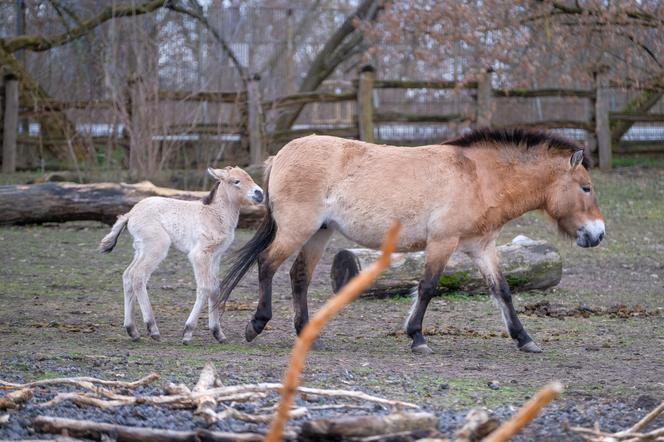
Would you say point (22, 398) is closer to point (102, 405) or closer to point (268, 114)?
point (102, 405)

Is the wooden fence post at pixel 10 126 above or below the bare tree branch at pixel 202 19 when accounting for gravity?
below

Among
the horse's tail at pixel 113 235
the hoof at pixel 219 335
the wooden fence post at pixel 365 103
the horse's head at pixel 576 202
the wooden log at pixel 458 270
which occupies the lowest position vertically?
the hoof at pixel 219 335

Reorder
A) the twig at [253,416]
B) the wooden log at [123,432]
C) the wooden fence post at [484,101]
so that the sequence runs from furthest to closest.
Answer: the wooden fence post at [484,101]
the twig at [253,416]
the wooden log at [123,432]

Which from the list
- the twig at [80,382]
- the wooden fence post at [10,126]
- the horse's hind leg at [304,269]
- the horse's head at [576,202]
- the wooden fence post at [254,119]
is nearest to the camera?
the twig at [80,382]

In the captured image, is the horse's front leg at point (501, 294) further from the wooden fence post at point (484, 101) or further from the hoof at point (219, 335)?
the wooden fence post at point (484, 101)

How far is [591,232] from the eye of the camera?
26.3 ft

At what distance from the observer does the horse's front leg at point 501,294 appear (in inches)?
298

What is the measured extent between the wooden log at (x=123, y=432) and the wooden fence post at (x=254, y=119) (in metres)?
14.9

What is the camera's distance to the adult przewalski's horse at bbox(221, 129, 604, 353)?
7656 millimetres

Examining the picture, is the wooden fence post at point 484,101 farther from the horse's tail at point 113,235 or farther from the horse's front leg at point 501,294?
the horse's tail at point 113,235

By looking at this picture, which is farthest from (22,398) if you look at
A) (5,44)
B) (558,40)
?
(5,44)

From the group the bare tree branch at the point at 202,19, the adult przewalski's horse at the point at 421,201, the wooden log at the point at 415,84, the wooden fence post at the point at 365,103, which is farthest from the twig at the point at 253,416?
the wooden log at the point at 415,84

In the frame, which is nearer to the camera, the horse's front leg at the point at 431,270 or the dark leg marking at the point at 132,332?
the dark leg marking at the point at 132,332

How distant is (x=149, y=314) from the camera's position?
24.8 feet
